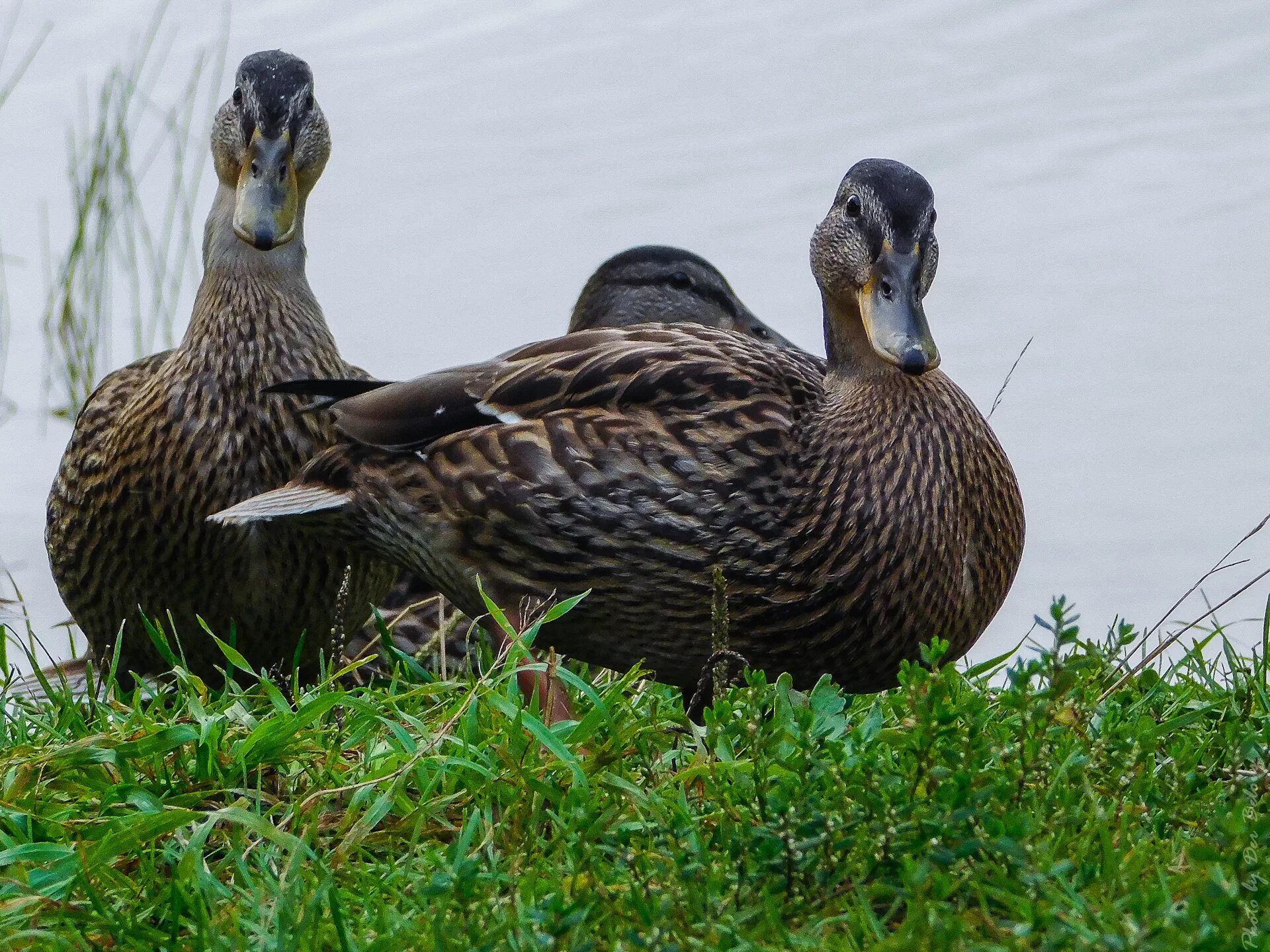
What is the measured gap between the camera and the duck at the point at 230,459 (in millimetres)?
4555

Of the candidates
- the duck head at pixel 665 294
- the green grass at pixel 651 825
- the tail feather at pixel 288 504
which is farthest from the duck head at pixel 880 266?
the duck head at pixel 665 294

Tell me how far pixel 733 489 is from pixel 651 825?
1.17 meters

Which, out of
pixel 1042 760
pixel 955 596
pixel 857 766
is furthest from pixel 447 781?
pixel 955 596

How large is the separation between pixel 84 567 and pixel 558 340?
4.98 feet

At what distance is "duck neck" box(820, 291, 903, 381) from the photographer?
399 centimetres

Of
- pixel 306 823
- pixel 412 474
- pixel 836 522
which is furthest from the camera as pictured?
pixel 412 474

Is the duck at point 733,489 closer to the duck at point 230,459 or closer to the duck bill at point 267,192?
the duck at point 230,459

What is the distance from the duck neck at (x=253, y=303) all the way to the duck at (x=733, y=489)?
29.7 inches

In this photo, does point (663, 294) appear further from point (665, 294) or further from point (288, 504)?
point (288, 504)

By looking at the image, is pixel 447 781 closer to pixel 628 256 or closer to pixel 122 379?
pixel 122 379

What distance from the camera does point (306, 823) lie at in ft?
9.27

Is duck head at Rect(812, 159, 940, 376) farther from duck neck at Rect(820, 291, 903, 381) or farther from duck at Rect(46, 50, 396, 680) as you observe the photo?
duck at Rect(46, 50, 396, 680)

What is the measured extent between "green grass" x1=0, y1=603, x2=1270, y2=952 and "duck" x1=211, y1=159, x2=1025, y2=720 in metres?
0.42

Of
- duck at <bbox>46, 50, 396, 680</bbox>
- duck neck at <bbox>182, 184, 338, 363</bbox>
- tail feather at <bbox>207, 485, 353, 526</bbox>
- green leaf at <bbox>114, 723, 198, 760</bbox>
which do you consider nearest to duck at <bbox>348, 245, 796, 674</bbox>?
duck neck at <bbox>182, 184, 338, 363</bbox>
